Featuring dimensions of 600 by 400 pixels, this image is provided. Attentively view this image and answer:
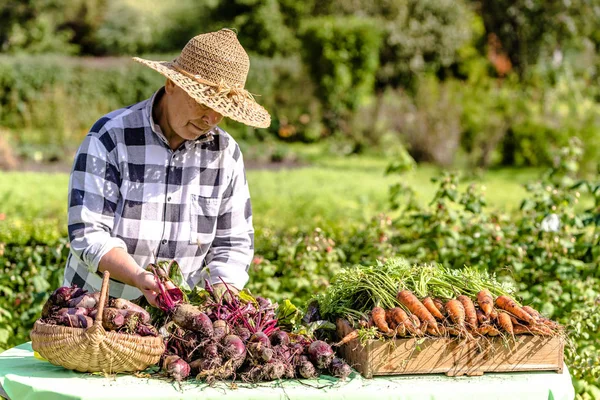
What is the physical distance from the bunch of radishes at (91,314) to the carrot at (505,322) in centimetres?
112

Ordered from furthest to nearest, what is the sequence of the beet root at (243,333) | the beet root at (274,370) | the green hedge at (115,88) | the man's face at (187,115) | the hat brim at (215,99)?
the green hedge at (115,88)
the man's face at (187,115)
the hat brim at (215,99)
the beet root at (243,333)
the beet root at (274,370)

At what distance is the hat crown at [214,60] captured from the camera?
302 centimetres

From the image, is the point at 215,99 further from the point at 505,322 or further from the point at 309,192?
the point at 309,192

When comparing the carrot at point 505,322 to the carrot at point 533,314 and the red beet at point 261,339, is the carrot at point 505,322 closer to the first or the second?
the carrot at point 533,314

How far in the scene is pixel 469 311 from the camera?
271 centimetres

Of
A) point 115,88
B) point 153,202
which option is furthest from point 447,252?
point 115,88

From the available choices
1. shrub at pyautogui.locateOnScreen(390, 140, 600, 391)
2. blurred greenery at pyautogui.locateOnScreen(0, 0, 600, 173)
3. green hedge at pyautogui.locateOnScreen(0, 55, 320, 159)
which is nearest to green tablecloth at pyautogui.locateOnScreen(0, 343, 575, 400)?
shrub at pyautogui.locateOnScreen(390, 140, 600, 391)

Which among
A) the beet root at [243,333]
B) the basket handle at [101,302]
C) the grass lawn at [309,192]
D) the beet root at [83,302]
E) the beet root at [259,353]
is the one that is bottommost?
the grass lawn at [309,192]

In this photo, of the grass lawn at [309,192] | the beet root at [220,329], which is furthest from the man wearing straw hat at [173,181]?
the grass lawn at [309,192]

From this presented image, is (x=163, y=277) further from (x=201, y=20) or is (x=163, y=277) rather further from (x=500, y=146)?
(x=201, y=20)

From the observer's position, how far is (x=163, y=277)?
2799 mm

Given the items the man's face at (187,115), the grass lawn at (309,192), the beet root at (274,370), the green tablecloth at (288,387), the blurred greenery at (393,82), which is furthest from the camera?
the blurred greenery at (393,82)

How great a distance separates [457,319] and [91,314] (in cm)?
117

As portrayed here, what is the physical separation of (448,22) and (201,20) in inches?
306
